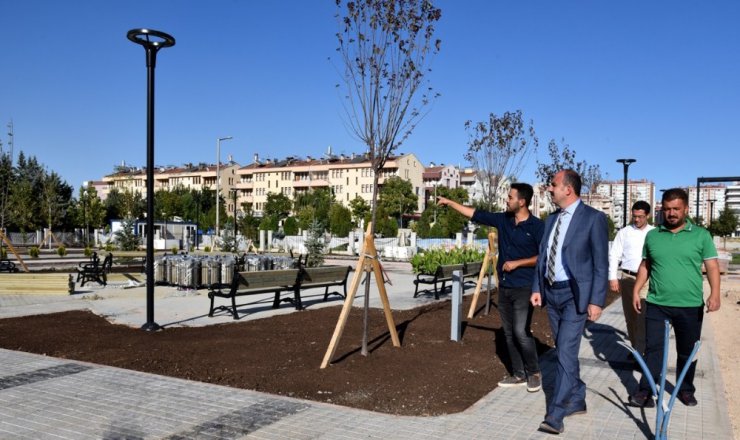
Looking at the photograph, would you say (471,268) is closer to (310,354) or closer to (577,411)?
(310,354)

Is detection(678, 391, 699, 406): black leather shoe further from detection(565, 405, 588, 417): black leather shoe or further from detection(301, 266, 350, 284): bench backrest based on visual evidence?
detection(301, 266, 350, 284): bench backrest

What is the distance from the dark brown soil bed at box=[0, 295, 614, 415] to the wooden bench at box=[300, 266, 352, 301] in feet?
5.50

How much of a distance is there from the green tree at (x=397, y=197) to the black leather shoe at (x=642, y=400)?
73764mm

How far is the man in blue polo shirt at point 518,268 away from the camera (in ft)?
18.6

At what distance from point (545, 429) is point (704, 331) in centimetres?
728

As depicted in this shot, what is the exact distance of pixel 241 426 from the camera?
4.69 meters

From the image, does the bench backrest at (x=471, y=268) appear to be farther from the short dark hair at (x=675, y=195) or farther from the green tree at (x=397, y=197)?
the green tree at (x=397, y=197)

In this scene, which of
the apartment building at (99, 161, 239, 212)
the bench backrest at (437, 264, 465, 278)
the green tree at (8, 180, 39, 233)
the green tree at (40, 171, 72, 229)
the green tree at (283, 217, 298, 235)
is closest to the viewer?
the bench backrest at (437, 264, 465, 278)

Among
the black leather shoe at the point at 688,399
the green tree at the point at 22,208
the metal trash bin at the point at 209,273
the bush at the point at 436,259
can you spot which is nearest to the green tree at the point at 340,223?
the green tree at the point at 22,208

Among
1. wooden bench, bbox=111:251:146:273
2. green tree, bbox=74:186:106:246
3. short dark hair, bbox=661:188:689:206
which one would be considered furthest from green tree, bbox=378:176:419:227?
short dark hair, bbox=661:188:689:206

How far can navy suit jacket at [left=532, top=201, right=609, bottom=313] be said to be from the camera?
4.52m

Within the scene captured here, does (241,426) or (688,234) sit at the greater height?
(688,234)

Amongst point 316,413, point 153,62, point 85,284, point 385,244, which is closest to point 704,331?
point 316,413

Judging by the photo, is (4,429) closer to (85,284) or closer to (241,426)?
(241,426)
